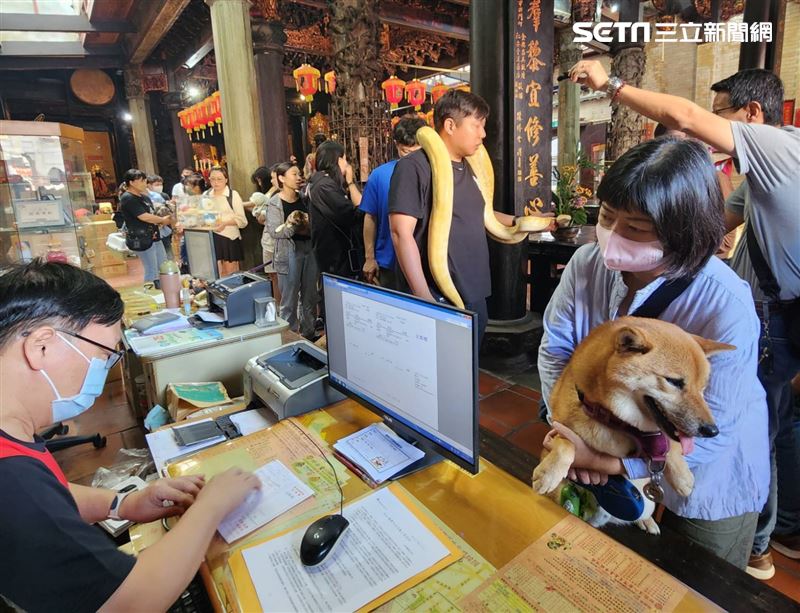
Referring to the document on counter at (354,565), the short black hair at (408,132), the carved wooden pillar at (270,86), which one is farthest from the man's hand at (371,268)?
the carved wooden pillar at (270,86)

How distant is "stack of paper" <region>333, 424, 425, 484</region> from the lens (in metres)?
1.19

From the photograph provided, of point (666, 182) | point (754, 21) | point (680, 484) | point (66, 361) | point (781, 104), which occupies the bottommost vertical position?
point (680, 484)

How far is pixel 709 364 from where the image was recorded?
79cm

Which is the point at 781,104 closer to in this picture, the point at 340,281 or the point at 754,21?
the point at 340,281

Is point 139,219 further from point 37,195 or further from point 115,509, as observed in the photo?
point 115,509

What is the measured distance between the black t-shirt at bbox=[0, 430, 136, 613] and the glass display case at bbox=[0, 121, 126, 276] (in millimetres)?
3767

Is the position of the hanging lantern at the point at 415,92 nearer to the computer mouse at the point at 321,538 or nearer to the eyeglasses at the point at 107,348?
the eyeglasses at the point at 107,348

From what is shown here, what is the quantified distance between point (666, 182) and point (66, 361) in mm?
1218

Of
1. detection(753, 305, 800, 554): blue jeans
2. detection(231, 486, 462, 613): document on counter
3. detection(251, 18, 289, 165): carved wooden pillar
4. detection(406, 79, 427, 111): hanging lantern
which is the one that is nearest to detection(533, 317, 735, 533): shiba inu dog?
detection(231, 486, 462, 613): document on counter

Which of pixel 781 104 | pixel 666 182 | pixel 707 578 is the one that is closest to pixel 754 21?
pixel 781 104

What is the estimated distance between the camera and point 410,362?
116 centimetres

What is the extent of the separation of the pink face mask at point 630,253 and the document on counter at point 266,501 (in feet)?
2.84

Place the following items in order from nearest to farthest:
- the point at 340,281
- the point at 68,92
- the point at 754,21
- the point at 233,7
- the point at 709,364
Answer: the point at 709,364 < the point at 340,281 < the point at 754,21 < the point at 233,7 < the point at 68,92

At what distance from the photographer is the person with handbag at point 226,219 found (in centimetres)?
516
